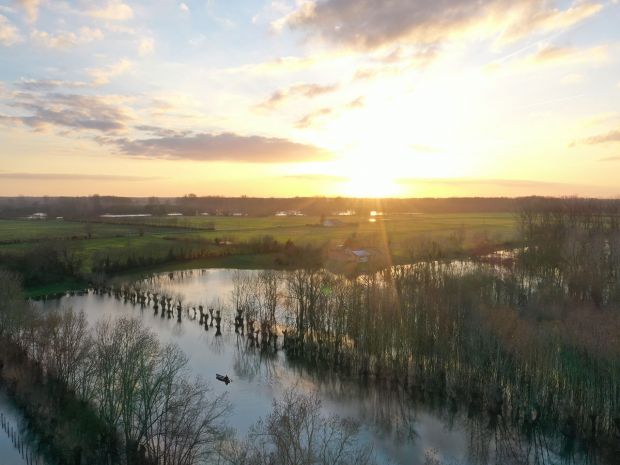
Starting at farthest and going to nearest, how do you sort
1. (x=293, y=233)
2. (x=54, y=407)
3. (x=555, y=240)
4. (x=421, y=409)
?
1. (x=293, y=233)
2. (x=555, y=240)
3. (x=421, y=409)
4. (x=54, y=407)

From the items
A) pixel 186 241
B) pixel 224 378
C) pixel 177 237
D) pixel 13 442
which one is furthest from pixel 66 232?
pixel 13 442

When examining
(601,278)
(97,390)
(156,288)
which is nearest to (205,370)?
(97,390)

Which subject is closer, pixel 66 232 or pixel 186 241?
pixel 186 241

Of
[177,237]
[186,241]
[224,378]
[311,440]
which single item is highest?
[177,237]

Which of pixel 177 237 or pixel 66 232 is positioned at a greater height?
pixel 66 232

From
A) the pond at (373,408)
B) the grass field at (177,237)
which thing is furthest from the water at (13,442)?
the grass field at (177,237)

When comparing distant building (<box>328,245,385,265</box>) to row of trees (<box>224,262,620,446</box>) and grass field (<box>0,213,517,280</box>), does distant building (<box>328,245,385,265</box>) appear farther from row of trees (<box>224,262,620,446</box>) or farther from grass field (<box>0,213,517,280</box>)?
row of trees (<box>224,262,620,446</box>)

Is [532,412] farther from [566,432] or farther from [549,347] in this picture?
[549,347]

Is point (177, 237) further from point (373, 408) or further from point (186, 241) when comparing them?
point (373, 408)

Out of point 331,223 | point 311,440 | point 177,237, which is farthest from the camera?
point 331,223
